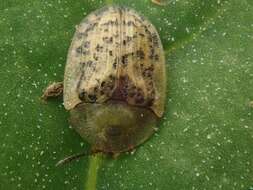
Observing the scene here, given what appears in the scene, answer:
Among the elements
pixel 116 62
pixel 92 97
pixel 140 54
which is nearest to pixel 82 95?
pixel 92 97

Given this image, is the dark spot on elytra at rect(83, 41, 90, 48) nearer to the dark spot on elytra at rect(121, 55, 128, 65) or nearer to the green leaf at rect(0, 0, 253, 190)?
the green leaf at rect(0, 0, 253, 190)

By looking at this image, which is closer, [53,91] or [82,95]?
[53,91]

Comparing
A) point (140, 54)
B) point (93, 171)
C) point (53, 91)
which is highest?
point (140, 54)

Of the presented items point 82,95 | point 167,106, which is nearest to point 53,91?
point 82,95

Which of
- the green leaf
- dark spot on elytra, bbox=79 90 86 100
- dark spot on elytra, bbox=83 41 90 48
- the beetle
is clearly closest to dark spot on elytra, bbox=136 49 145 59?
the beetle

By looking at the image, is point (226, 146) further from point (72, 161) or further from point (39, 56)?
point (39, 56)

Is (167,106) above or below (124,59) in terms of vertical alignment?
below

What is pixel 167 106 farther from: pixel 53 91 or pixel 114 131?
pixel 53 91
